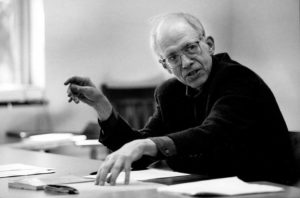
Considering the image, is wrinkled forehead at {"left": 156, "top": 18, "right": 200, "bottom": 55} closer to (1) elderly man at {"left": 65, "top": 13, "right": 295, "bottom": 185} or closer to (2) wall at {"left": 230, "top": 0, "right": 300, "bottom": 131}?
(1) elderly man at {"left": 65, "top": 13, "right": 295, "bottom": 185}

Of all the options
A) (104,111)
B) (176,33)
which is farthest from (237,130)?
(104,111)

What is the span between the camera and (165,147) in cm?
185

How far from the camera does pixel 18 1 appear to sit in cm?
485

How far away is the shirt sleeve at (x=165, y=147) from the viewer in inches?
72.3

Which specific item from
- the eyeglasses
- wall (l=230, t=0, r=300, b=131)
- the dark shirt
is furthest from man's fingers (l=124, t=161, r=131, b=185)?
wall (l=230, t=0, r=300, b=131)

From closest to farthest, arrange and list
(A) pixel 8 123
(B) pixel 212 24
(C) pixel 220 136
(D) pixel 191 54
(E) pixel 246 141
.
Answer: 1. (C) pixel 220 136
2. (E) pixel 246 141
3. (D) pixel 191 54
4. (A) pixel 8 123
5. (B) pixel 212 24

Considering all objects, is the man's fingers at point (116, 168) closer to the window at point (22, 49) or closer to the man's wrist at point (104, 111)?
the man's wrist at point (104, 111)

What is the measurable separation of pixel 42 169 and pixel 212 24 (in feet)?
11.8

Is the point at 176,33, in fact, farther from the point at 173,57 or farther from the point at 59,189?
the point at 59,189

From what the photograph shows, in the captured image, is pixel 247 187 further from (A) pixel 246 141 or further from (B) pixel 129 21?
(B) pixel 129 21

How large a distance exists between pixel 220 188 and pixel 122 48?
3.53 m

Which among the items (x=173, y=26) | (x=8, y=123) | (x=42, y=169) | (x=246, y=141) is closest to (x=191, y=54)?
(x=173, y=26)

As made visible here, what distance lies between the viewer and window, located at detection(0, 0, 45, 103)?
474 centimetres

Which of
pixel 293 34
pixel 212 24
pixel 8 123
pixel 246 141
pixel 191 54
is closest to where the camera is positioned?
pixel 246 141
